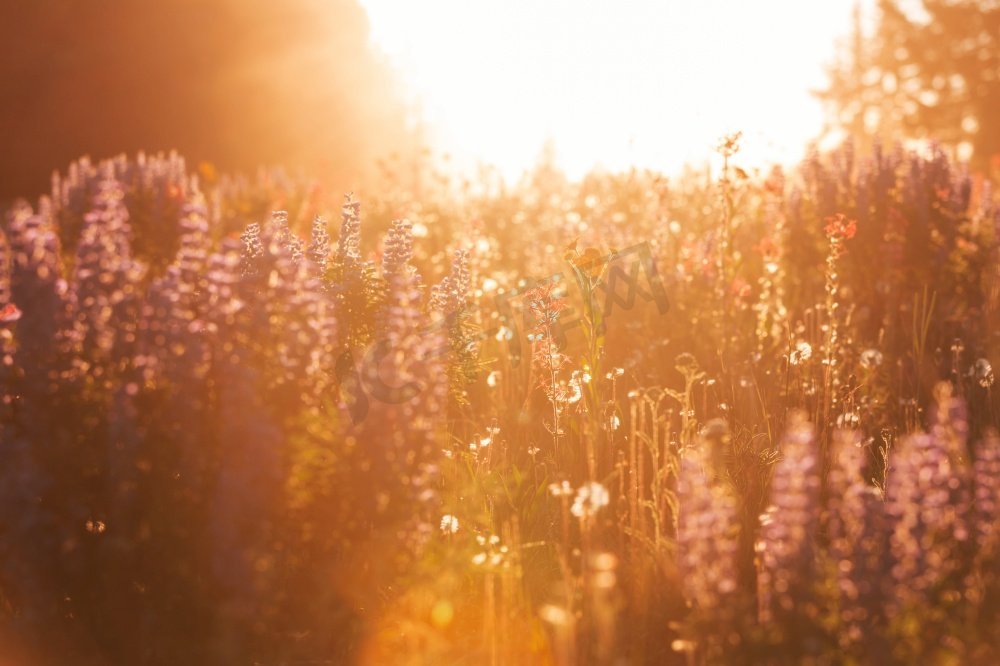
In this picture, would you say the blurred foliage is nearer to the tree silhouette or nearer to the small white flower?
the small white flower

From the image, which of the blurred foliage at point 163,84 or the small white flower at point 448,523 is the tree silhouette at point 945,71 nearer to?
the blurred foliage at point 163,84

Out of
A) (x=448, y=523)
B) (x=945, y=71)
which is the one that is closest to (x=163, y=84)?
(x=448, y=523)

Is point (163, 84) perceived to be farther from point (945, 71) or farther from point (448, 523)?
point (945, 71)

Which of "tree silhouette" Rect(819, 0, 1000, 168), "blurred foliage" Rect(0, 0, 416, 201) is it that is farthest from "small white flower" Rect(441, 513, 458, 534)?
"tree silhouette" Rect(819, 0, 1000, 168)

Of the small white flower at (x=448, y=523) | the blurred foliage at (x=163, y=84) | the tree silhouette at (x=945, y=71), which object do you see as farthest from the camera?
the tree silhouette at (x=945, y=71)

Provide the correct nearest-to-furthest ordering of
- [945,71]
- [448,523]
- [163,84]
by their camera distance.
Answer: [448,523]
[163,84]
[945,71]

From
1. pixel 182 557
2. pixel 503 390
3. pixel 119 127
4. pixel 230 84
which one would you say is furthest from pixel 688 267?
pixel 230 84

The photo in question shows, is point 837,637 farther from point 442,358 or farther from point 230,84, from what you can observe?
point 230,84

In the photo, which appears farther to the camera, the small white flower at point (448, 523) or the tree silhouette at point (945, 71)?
the tree silhouette at point (945, 71)

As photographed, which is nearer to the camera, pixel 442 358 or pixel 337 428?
pixel 337 428

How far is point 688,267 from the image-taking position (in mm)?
5043

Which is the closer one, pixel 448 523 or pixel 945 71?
pixel 448 523

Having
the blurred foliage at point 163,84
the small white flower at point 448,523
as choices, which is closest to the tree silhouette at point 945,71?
the blurred foliage at point 163,84

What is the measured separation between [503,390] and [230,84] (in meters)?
16.3
